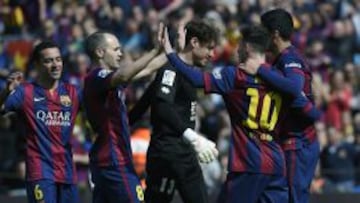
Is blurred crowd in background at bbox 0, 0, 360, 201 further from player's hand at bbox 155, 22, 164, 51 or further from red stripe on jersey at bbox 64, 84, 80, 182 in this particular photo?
player's hand at bbox 155, 22, 164, 51

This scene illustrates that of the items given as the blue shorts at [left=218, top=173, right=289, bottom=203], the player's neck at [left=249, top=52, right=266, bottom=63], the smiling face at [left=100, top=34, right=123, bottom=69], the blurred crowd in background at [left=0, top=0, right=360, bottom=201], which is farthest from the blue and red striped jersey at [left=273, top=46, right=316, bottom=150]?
the blurred crowd in background at [left=0, top=0, right=360, bottom=201]

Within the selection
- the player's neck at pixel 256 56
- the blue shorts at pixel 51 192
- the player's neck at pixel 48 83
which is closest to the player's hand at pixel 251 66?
the player's neck at pixel 256 56

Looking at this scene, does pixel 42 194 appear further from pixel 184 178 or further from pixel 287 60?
pixel 287 60

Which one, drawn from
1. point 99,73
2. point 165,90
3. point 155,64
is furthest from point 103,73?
point 165,90

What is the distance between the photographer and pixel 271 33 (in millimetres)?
11188

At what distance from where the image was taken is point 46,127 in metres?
11.1

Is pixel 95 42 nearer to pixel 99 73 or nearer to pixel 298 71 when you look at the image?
pixel 99 73

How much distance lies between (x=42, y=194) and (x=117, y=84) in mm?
1240

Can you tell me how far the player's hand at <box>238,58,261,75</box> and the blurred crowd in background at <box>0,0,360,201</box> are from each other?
21.6ft

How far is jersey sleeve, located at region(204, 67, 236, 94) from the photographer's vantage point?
1026cm

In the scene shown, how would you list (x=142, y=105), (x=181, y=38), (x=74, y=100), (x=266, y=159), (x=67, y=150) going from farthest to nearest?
(x=142, y=105) < (x=74, y=100) < (x=67, y=150) < (x=181, y=38) < (x=266, y=159)

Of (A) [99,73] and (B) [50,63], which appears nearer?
(A) [99,73]

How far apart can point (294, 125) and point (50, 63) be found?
2.24m

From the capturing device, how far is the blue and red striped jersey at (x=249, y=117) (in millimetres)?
10328
